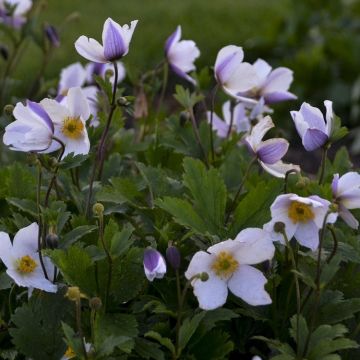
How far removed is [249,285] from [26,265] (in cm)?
37

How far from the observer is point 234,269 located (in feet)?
4.79

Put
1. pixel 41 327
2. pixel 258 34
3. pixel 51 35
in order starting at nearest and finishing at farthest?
pixel 41 327
pixel 51 35
pixel 258 34

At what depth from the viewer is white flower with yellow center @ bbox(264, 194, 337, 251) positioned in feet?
4.73

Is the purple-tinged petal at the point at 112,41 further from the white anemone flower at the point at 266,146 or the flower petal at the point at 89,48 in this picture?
the white anemone flower at the point at 266,146

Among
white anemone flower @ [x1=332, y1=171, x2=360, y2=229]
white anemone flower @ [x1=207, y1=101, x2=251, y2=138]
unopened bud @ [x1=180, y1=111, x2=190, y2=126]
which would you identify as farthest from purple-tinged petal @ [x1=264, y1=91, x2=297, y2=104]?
white anemone flower @ [x1=332, y1=171, x2=360, y2=229]

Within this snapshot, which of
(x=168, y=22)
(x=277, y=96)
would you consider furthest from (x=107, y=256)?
(x=168, y=22)

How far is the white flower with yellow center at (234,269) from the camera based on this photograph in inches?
56.2

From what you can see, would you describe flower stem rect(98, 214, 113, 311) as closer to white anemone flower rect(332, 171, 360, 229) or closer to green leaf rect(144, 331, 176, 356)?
green leaf rect(144, 331, 176, 356)

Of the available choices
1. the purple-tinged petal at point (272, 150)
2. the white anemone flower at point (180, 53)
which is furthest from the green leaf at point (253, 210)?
the white anemone flower at point (180, 53)

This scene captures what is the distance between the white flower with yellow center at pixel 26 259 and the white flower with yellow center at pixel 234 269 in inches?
9.7

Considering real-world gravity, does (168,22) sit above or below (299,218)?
below

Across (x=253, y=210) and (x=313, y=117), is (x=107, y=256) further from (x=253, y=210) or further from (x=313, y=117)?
(x=313, y=117)

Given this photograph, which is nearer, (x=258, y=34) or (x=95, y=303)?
(x=95, y=303)

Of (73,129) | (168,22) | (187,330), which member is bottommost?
(168,22)
